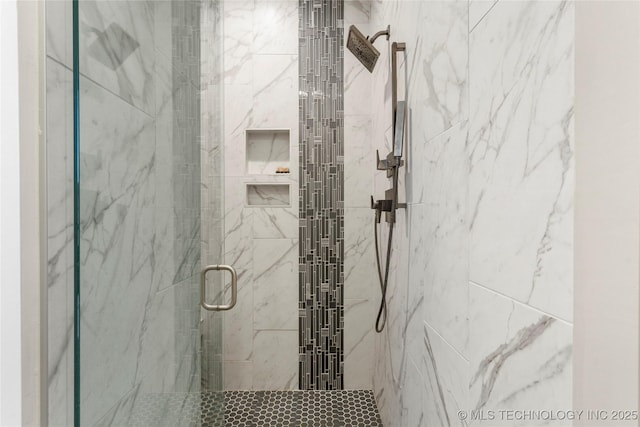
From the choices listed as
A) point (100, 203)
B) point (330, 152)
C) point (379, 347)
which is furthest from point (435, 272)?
point (330, 152)

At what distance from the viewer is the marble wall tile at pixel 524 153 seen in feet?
1.80

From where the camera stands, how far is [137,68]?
755 millimetres

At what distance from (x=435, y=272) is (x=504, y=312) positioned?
1.46 feet

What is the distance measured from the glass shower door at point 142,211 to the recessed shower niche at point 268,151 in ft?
4.47

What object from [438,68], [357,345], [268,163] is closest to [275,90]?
[268,163]

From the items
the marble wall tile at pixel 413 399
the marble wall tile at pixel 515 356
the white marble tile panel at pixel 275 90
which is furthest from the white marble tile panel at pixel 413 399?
the white marble tile panel at pixel 275 90

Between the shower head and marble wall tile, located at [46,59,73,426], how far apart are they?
160 cm

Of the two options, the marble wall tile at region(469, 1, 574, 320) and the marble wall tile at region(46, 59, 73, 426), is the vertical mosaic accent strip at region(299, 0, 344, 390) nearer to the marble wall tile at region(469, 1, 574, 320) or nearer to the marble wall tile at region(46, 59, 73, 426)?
the marble wall tile at region(469, 1, 574, 320)

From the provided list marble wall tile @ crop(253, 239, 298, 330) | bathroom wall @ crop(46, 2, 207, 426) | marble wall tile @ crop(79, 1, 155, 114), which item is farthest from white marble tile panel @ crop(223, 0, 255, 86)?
marble wall tile @ crop(79, 1, 155, 114)

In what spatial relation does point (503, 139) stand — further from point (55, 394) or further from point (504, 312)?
point (55, 394)

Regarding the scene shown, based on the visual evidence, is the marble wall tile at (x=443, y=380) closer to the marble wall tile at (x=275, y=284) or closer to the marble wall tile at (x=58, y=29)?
the marble wall tile at (x=58, y=29)

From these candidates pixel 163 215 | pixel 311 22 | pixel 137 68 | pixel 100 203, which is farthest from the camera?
pixel 311 22

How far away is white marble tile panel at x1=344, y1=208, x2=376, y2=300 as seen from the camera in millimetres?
2559

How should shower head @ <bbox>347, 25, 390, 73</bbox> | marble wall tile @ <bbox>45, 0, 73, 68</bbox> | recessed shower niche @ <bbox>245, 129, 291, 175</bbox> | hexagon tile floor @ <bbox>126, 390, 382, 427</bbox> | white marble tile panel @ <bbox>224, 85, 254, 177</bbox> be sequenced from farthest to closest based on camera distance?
recessed shower niche @ <bbox>245, 129, 291, 175</bbox>
white marble tile panel @ <bbox>224, 85, 254, 177</bbox>
hexagon tile floor @ <bbox>126, 390, 382, 427</bbox>
shower head @ <bbox>347, 25, 390, 73</bbox>
marble wall tile @ <bbox>45, 0, 73, 68</bbox>
